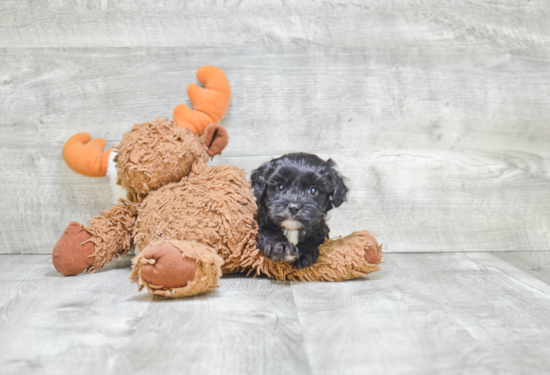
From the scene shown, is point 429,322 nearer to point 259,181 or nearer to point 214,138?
point 259,181

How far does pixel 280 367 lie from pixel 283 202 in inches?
16.8

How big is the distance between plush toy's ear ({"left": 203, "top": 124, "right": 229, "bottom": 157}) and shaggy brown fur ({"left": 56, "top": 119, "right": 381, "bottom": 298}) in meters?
0.04

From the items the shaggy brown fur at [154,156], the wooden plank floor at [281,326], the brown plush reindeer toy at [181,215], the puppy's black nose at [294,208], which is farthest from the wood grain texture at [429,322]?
the shaggy brown fur at [154,156]

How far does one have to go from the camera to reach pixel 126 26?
1554 mm

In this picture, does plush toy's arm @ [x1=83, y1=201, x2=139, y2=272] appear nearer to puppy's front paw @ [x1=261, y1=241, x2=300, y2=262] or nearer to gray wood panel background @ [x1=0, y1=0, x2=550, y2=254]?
gray wood panel background @ [x1=0, y1=0, x2=550, y2=254]

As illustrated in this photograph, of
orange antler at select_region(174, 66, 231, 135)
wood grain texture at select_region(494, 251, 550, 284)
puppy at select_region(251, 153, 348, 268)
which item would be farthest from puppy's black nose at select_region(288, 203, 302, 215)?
wood grain texture at select_region(494, 251, 550, 284)

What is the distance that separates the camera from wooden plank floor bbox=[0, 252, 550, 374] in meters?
0.80

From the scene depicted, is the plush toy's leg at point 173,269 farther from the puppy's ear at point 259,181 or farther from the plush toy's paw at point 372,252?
the plush toy's paw at point 372,252

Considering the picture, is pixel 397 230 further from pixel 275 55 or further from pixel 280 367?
pixel 280 367

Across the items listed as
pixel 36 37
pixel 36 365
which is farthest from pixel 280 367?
pixel 36 37

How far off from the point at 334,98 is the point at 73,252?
962 mm

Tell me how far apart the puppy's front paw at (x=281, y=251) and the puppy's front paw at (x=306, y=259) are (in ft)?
0.10

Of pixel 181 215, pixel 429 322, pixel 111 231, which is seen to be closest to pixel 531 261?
pixel 429 322

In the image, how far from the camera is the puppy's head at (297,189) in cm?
112
